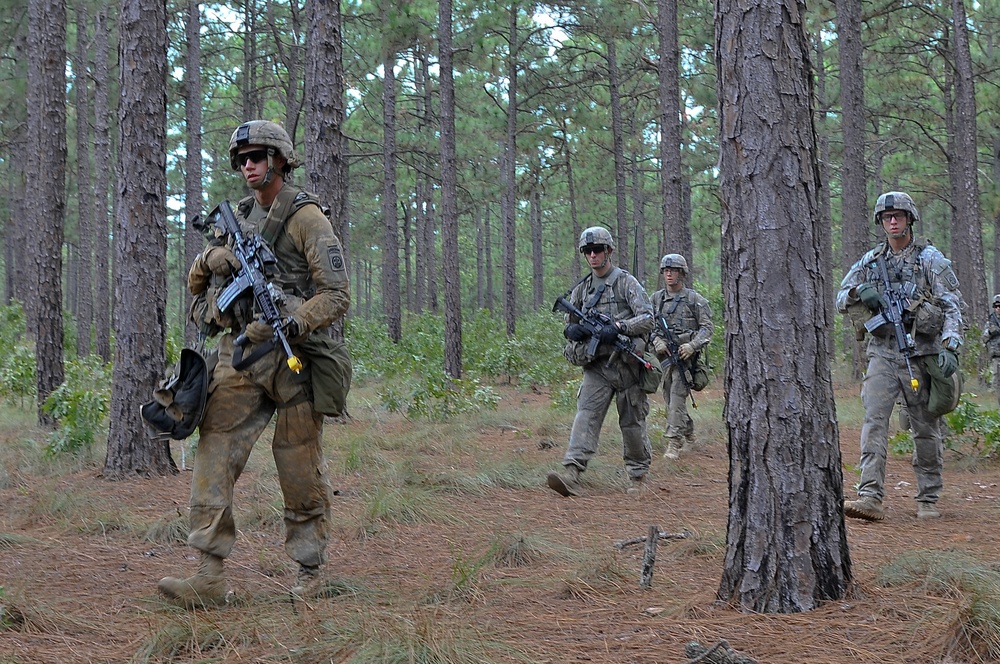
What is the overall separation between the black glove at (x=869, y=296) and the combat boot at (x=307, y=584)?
13.1ft

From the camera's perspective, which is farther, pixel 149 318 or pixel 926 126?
pixel 926 126

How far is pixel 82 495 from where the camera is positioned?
6.58 m

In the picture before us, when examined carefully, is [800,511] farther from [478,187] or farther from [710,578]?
[478,187]

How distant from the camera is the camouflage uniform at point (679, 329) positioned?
379 inches

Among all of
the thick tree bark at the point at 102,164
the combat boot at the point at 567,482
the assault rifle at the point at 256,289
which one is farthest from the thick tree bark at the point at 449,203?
the assault rifle at the point at 256,289

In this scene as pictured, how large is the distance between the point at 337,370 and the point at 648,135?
31.9 meters

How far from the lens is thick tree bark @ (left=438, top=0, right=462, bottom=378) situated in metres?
16.0

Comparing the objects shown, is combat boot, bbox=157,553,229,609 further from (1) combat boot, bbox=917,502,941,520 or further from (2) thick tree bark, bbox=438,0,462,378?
(2) thick tree bark, bbox=438,0,462,378

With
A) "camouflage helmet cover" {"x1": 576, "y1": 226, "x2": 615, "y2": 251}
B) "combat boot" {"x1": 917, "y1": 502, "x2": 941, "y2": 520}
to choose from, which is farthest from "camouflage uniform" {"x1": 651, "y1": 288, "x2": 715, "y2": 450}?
"combat boot" {"x1": 917, "y1": 502, "x2": 941, "y2": 520}

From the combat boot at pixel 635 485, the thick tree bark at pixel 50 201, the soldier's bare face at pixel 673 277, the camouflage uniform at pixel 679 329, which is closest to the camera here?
the combat boot at pixel 635 485

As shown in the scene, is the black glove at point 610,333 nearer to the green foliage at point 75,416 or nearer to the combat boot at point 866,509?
the combat boot at point 866,509

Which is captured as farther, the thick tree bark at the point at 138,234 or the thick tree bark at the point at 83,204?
the thick tree bark at the point at 83,204

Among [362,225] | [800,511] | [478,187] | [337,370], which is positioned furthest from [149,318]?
[362,225]

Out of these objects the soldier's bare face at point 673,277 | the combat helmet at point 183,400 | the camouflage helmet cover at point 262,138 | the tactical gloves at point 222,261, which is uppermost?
the camouflage helmet cover at point 262,138
